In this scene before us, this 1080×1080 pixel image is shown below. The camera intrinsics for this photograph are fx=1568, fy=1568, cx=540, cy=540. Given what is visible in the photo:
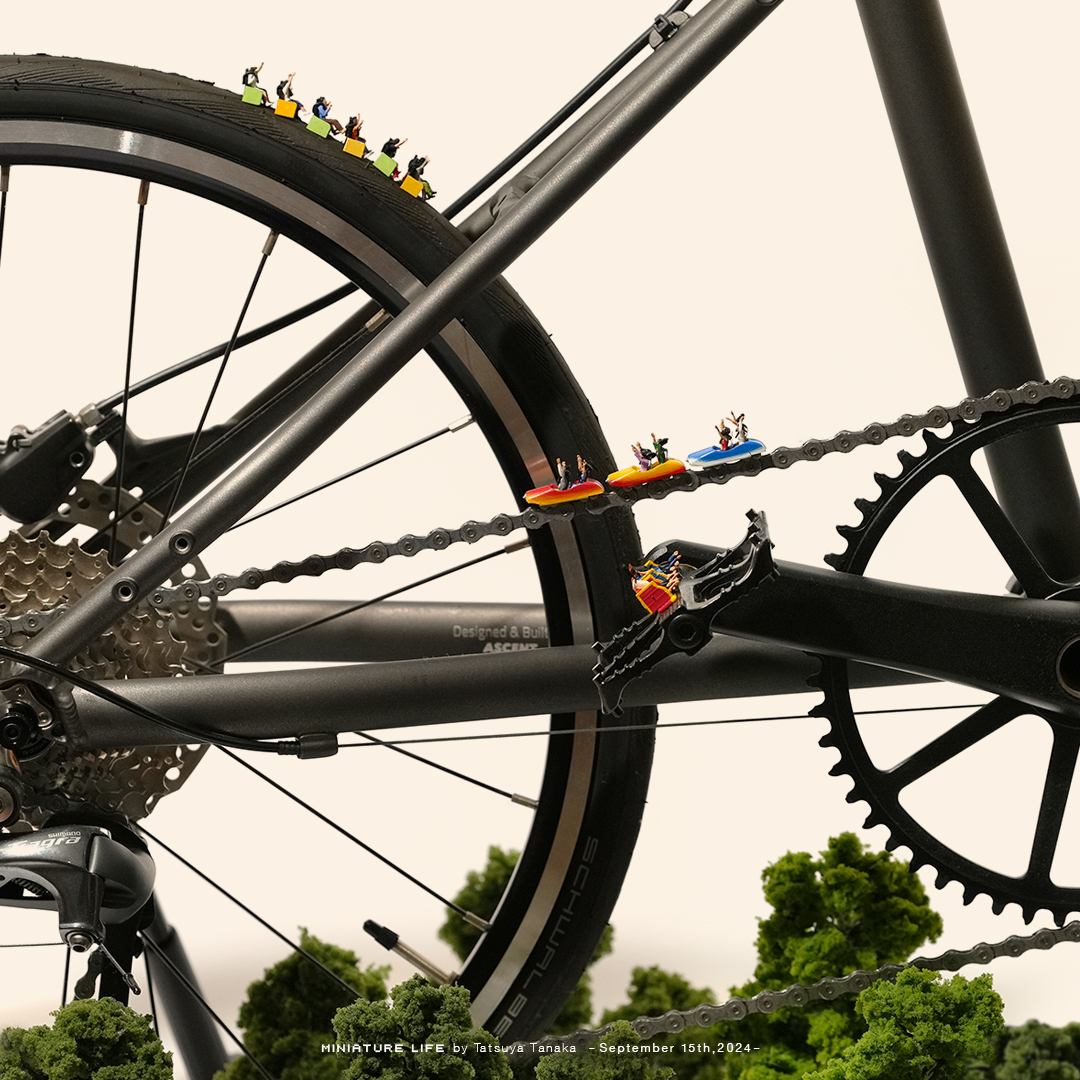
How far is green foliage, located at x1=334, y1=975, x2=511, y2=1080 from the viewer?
1.37m

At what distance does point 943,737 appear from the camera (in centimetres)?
148

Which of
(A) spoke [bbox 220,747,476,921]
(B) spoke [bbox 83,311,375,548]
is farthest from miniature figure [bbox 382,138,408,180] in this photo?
(A) spoke [bbox 220,747,476,921]

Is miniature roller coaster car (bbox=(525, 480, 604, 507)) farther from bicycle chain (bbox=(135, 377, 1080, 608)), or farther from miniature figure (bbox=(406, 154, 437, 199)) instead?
miniature figure (bbox=(406, 154, 437, 199))

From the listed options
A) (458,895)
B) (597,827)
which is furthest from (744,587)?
(458,895)

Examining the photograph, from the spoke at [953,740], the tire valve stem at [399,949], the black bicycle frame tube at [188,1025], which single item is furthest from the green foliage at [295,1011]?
the spoke at [953,740]

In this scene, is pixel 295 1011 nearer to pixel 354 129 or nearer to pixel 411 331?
pixel 411 331

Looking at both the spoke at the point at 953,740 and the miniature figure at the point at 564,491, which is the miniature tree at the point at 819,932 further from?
the miniature figure at the point at 564,491

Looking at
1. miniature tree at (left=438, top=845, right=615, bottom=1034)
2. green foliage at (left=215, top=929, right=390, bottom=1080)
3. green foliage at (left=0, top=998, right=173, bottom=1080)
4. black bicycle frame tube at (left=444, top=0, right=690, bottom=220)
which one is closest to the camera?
green foliage at (left=0, top=998, right=173, bottom=1080)

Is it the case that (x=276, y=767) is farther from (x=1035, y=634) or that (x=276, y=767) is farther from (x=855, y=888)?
(x=1035, y=634)

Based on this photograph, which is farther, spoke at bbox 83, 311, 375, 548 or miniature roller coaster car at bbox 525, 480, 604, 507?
spoke at bbox 83, 311, 375, 548

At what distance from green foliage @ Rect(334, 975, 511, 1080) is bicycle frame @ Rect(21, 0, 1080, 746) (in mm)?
273

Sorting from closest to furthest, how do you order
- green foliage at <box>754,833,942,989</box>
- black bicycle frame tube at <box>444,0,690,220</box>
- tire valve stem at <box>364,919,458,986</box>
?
black bicycle frame tube at <box>444,0,690,220</box>
tire valve stem at <box>364,919,458,986</box>
green foliage at <box>754,833,942,989</box>

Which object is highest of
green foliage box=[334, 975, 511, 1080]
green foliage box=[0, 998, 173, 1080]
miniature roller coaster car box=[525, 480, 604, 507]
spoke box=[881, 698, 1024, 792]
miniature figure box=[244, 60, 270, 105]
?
miniature figure box=[244, 60, 270, 105]

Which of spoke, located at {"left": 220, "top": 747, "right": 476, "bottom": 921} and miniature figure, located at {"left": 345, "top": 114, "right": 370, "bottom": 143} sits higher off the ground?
miniature figure, located at {"left": 345, "top": 114, "right": 370, "bottom": 143}
